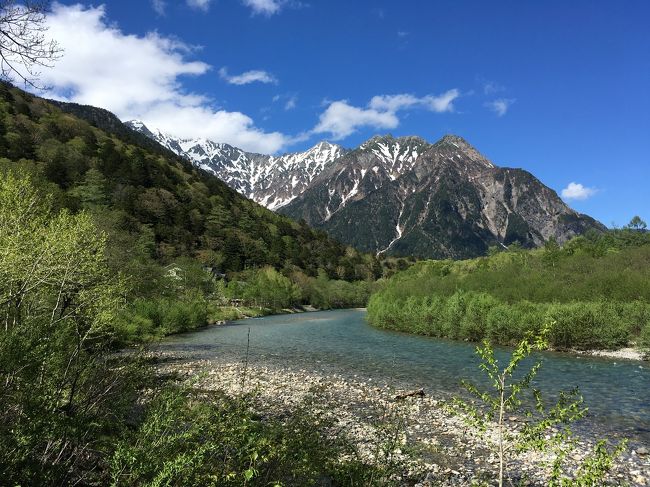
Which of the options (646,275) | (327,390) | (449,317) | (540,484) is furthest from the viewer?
(449,317)

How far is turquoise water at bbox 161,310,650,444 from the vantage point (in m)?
17.9

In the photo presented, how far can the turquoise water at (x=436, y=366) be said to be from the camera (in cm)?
1786

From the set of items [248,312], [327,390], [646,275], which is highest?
[646,275]

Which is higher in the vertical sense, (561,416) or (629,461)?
(561,416)

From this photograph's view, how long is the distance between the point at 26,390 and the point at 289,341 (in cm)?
4074

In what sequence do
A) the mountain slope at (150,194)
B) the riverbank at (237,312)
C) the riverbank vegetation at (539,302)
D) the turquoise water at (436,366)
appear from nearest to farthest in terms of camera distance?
the turquoise water at (436,366), the riverbank vegetation at (539,302), the riverbank at (237,312), the mountain slope at (150,194)

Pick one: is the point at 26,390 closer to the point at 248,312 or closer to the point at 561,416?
the point at 561,416

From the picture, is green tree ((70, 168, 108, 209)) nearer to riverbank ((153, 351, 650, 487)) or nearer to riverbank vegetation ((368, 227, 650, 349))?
riverbank vegetation ((368, 227, 650, 349))

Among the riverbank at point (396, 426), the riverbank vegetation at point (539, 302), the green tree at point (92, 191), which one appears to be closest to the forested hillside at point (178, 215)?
the green tree at point (92, 191)

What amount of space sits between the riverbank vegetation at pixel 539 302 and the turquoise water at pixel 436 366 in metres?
4.20

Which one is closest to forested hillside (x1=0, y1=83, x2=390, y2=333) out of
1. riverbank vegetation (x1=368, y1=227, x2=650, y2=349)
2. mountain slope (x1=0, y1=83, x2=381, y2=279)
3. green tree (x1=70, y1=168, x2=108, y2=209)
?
green tree (x1=70, y1=168, x2=108, y2=209)

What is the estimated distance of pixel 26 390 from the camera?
5.27 m

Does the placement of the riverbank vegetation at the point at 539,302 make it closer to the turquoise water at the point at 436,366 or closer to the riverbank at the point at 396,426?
the turquoise water at the point at 436,366

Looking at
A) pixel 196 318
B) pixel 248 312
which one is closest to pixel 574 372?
pixel 196 318
